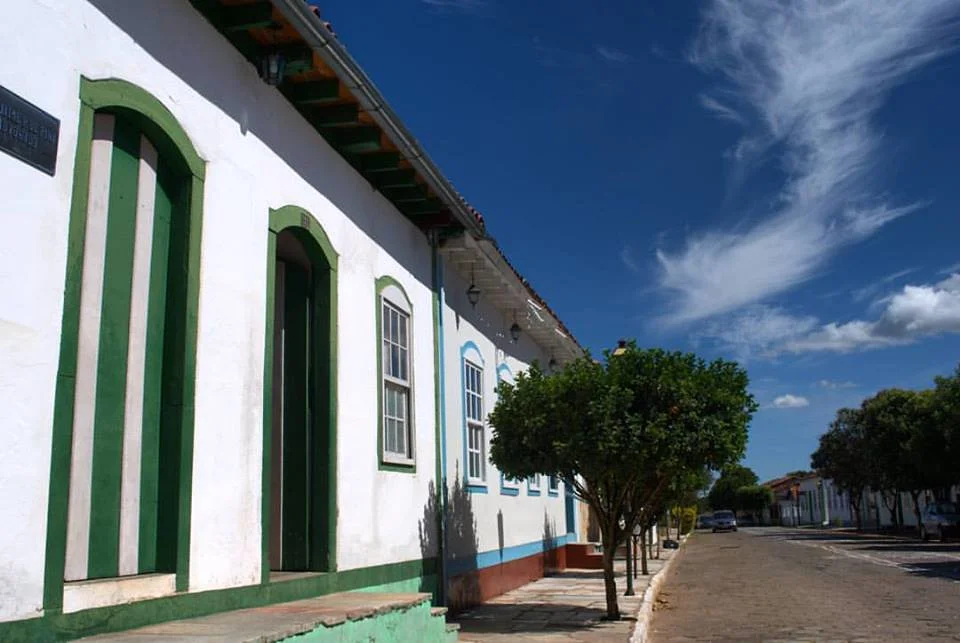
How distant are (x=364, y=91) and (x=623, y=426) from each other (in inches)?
185

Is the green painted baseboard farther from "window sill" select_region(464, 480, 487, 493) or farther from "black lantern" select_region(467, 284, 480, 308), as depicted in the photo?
"black lantern" select_region(467, 284, 480, 308)

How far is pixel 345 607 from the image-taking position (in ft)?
20.3

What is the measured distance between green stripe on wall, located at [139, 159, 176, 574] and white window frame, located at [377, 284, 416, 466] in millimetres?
3638

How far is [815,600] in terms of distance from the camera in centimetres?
1416

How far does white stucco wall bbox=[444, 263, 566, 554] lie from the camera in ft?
39.2

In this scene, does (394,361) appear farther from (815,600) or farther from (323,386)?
(815,600)

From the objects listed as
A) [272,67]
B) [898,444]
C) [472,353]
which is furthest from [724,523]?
[272,67]

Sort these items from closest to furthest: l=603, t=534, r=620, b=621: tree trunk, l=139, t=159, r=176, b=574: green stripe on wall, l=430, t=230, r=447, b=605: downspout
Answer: l=139, t=159, r=176, b=574: green stripe on wall
l=430, t=230, r=447, b=605: downspout
l=603, t=534, r=620, b=621: tree trunk

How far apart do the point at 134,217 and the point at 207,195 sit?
675mm

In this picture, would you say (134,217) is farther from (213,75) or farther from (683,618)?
(683,618)

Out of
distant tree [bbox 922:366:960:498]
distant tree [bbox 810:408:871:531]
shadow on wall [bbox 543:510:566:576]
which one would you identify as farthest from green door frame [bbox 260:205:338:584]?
distant tree [bbox 810:408:871:531]

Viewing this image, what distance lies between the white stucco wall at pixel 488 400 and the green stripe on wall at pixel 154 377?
6.02 meters

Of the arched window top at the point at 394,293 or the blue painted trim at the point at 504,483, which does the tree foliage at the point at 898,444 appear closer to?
the blue painted trim at the point at 504,483

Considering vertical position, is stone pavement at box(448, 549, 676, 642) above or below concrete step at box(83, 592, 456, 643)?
below
